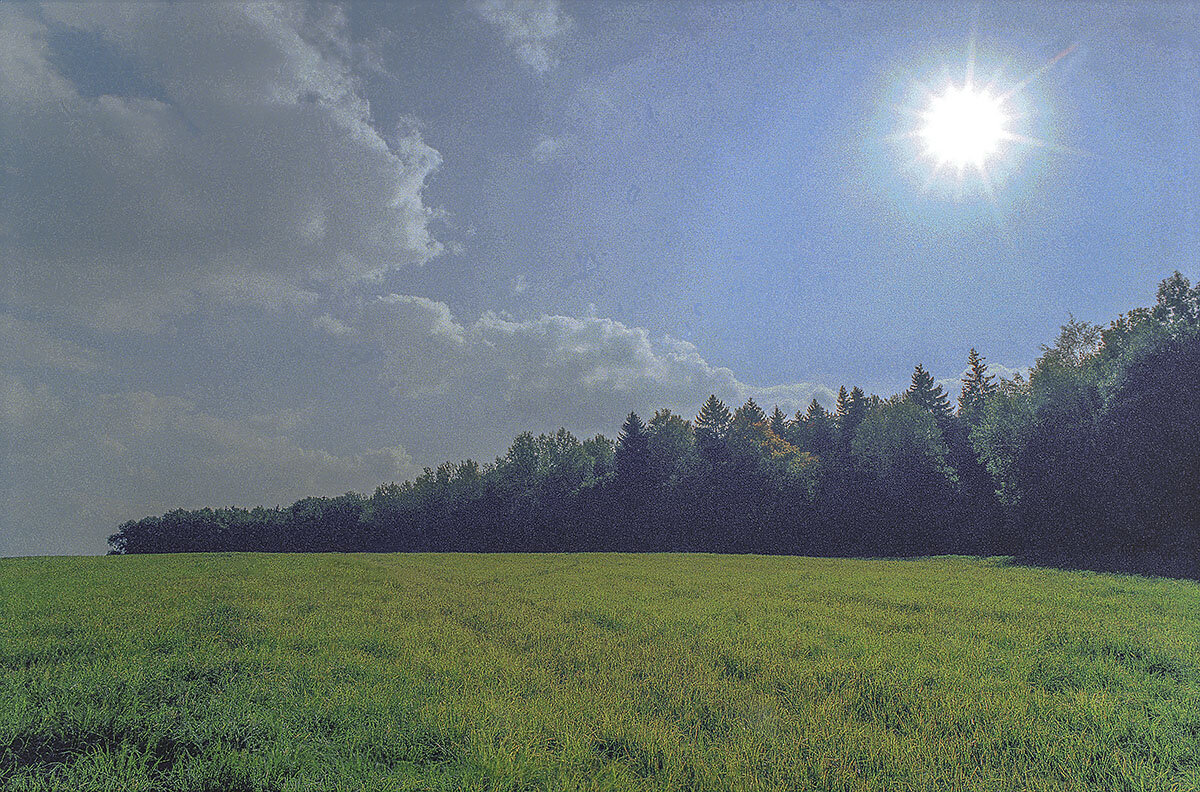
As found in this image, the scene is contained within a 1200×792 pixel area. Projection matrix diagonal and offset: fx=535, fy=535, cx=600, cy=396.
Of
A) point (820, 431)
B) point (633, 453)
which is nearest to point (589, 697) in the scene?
point (633, 453)

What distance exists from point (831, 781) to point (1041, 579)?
62.7ft

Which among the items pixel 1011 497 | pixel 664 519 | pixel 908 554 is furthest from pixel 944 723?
pixel 664 519

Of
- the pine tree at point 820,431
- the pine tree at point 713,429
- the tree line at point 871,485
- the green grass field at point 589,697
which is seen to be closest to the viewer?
the green grass field at point 589,697

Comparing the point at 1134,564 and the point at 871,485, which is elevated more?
the point at 871,485

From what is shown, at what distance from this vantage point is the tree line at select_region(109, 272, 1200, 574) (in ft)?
83.4

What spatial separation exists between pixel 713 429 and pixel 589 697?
65.5 meters

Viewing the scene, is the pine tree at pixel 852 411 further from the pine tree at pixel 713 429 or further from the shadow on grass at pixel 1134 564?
the shadow on grass at pixel 1134 564

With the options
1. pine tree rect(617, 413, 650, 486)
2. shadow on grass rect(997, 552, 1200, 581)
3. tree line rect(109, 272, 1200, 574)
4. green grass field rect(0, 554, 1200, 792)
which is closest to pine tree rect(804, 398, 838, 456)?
tree line rect(109, 272, 1200, 574)

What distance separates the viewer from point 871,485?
45719mm

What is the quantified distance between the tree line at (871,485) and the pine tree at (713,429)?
0.24m

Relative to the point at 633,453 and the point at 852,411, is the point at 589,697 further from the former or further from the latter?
the point at 852,411

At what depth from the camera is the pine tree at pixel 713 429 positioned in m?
56.1

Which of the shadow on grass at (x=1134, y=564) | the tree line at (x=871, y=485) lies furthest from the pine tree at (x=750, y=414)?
the shadow on grass at (x=1134, y=564)

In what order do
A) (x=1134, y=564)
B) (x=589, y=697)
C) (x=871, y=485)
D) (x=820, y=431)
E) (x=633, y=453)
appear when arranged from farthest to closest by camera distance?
(x=820, y=431)
(x=633, y=453)
(x=871, y=485)
(x=1134, y=564)
(x=589, y=697)
